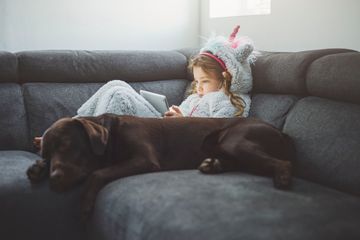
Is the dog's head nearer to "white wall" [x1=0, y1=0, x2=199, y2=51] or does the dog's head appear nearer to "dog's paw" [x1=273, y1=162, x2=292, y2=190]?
"dog's paw" [x1=273, y1=162, x2=292, y2=190]

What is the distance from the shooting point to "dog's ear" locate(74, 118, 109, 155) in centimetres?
210

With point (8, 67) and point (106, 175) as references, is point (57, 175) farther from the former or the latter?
point (8, 67)

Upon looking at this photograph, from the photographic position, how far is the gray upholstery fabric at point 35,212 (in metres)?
2.05

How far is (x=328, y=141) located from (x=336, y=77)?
0.30 metres

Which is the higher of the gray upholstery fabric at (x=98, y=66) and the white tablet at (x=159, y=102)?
the gray upholstery fabric at (x=98, y=66)

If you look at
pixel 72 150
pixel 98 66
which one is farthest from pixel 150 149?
pixel 98 66

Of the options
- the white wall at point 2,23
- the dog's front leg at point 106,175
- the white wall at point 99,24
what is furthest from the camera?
the white wall at point 99,24

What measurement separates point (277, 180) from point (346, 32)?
127 cm

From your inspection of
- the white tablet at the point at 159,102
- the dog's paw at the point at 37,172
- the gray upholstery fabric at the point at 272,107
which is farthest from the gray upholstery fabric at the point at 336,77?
the dog's paw at the point at 37,172

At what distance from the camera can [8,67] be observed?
2.94 metres

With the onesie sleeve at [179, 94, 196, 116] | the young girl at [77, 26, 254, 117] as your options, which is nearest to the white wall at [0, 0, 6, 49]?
the young girl at [77, 26, 254, 117]

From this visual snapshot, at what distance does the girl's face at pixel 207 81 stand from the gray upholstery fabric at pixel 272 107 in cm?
21

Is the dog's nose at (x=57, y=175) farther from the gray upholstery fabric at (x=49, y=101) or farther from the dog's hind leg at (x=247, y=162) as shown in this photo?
the gray upholstery fabric at (x=49, y=101)

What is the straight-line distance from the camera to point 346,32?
2809 millimetres
